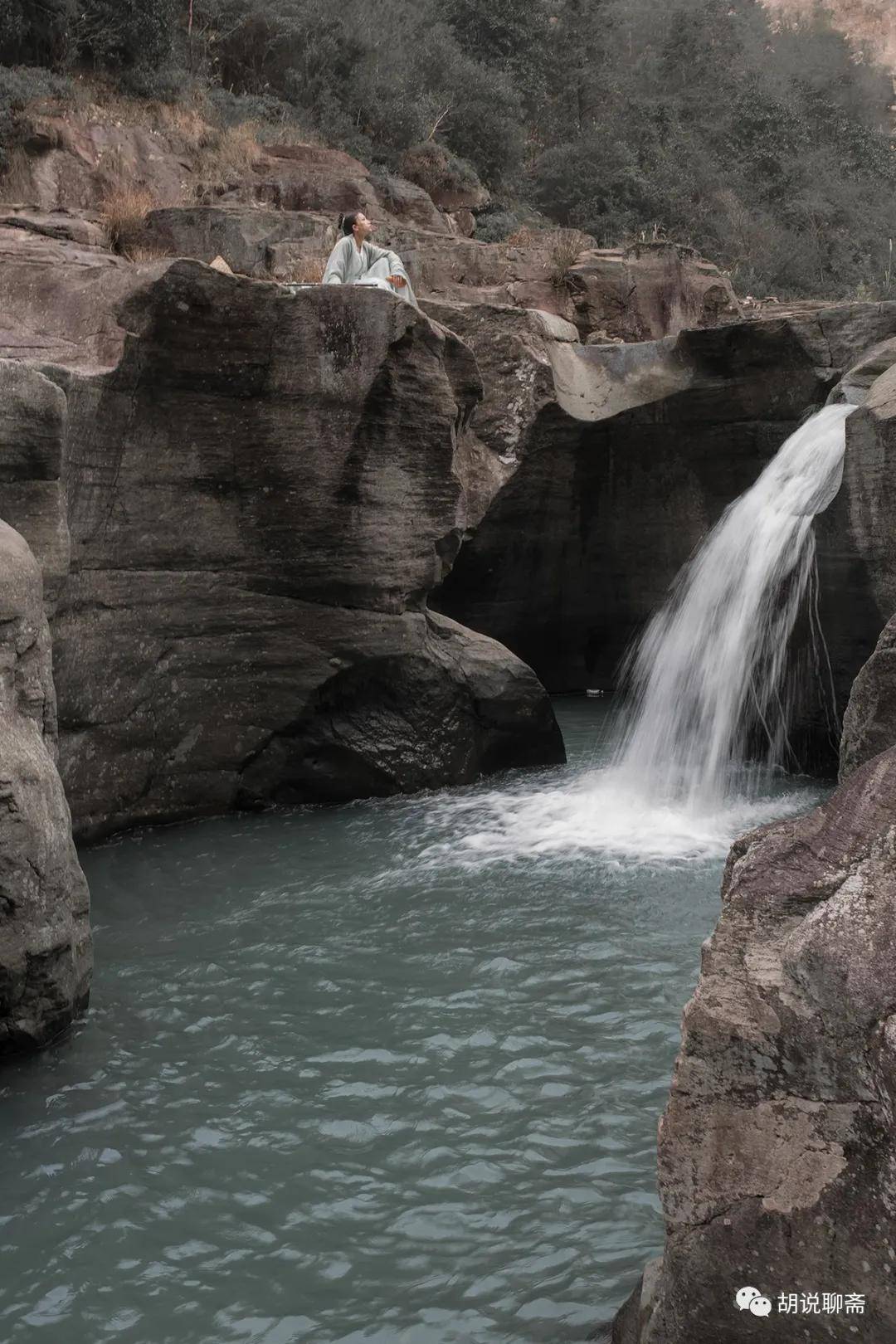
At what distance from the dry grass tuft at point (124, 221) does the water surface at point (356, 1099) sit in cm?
870

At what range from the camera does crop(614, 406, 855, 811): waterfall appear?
9977 millimetres

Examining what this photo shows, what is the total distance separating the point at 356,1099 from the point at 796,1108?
2.59 meters

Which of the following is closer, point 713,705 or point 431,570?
point 431,570

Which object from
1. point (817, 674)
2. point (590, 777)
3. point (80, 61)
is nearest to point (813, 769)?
point (817, 674)

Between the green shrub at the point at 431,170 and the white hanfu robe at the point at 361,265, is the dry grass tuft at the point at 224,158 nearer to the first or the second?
the green shrub at the point at 431,170

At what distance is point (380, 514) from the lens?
934 centimetres

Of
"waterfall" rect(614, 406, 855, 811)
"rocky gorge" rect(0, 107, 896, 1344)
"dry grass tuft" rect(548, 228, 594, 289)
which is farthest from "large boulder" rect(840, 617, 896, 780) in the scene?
"dry grass tuft" rect(548, 228, 594, 289)

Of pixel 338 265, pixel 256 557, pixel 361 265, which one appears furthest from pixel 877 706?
pixel 361 265

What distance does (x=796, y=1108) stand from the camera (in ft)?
8.84

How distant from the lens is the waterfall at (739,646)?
998 centimetres

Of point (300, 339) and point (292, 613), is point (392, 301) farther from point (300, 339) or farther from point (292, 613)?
point (292, 613)

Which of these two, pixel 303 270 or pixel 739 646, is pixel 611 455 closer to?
pixel 739 646

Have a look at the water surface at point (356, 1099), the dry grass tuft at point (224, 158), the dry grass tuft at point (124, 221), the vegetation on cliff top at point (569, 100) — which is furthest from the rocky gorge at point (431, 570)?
the vegetation on cliff top at point (569, 100)

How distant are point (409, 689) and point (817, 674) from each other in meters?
3.21
